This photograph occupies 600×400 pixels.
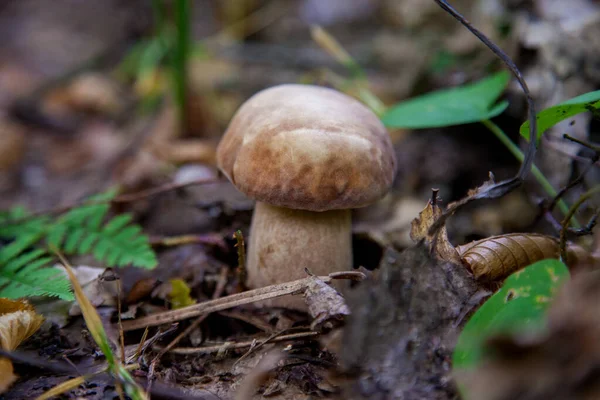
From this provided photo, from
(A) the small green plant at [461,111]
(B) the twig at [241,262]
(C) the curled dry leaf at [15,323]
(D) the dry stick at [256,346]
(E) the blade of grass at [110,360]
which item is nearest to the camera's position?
(E) the blade of grass at [110,360]

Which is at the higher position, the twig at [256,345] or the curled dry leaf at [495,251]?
the curled dry leaf at [495,251]

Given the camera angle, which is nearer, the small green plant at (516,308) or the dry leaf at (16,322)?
the small green plant at (516,308)

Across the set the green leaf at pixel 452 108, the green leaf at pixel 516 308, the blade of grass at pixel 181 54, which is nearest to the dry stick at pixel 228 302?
the green leaf at pixel 516 308

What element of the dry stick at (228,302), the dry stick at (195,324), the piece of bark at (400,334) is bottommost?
the dry stick at (195,324)

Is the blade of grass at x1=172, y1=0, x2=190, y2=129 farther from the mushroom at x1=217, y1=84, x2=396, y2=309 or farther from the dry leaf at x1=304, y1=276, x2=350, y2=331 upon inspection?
the dry leaf at x1=304, y1=276, x2=350, y2=331

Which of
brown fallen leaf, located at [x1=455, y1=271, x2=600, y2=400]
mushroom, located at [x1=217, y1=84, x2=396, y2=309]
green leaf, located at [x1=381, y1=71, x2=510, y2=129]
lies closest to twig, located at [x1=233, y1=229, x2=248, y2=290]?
mushroom, located at [x1=217, y1=84, x2=396, y2=309]

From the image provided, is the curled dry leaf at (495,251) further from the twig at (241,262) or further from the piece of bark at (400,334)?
the twig at (241,262)

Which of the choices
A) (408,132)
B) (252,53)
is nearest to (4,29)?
(252,53)
